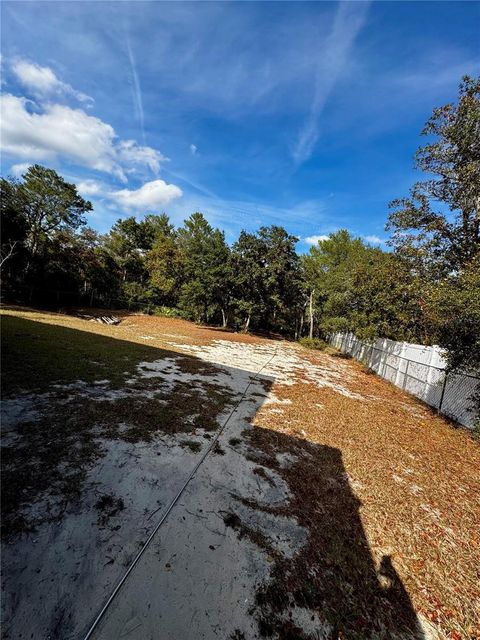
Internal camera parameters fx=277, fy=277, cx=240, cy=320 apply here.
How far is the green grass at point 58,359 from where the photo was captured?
5.20 meters

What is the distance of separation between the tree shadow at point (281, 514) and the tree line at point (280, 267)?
14.4 feet

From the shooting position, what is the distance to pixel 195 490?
297cm

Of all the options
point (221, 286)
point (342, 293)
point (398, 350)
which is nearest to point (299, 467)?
point (398, 350)

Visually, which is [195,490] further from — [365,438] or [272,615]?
[365,438]

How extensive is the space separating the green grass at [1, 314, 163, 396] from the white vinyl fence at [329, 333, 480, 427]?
7.80 m

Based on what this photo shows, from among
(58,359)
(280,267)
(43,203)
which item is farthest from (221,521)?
(43,203)

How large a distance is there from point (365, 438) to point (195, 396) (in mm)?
3422

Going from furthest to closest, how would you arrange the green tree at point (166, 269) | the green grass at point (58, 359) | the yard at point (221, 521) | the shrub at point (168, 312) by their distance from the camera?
the green tree at point (166, 269)
the shrub at point (168, 312)
the green grass at point (58, 359)
the yard at point (221, 521)

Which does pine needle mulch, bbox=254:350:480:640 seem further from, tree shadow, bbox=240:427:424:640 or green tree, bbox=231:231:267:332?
green tree, bbox=231:231:267:332

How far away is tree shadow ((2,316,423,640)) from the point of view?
73.2 inches

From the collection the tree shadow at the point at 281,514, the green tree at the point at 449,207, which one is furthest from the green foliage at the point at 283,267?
the tree shadow at the point at 281,514

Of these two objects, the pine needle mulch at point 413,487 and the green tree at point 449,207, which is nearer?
the pine needle mulch at point 413,487

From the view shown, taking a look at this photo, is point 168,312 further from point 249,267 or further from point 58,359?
point 58,359

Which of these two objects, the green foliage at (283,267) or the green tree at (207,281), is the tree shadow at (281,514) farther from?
the green tree at (207,281)
